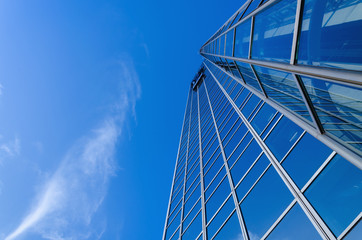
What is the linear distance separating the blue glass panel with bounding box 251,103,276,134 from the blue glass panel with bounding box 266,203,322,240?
4197mm

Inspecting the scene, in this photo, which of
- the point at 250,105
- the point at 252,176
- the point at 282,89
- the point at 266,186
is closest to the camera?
the point at 266,186

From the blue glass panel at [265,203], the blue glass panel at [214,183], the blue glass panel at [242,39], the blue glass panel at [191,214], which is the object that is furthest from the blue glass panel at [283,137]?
the blue glass panel at [191,214]

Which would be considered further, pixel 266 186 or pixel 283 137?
pixel 283 137

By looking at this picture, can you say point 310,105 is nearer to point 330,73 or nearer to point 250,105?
point 330,73

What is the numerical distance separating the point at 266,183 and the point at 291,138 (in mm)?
1625

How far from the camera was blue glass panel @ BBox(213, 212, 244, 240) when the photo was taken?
8.15 meters

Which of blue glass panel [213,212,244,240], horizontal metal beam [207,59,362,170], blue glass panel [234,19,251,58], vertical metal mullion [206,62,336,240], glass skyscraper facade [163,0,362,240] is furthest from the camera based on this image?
blue glass panel [234,19,251,58]

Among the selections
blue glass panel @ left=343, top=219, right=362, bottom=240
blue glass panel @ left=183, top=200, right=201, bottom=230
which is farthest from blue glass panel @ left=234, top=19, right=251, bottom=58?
blue glass panel @ left=183, top=200, right=201, bottom=230

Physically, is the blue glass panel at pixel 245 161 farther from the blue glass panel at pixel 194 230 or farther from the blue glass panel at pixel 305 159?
the blue glass panel at pixel 194 230

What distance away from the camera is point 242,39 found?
399 inches

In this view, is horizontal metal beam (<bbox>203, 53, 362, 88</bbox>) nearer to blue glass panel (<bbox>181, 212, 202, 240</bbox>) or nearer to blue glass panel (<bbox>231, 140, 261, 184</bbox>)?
blue glass panel (<bbox>231, 140, 261, 184</bbox>)

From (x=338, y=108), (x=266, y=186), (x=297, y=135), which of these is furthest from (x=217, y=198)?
Answer: (x=338, y=108)

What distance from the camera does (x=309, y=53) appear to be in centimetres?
475

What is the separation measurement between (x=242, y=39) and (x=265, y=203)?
653 centimetres
